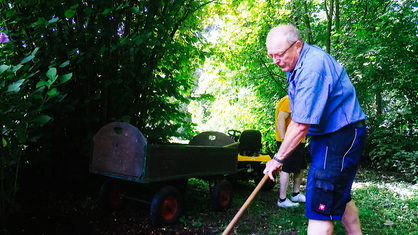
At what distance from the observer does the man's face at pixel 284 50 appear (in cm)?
179

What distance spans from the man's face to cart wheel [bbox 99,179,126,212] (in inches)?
98.7

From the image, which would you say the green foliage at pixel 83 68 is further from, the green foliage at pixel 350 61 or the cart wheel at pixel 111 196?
the green foliage at pixel 350 61

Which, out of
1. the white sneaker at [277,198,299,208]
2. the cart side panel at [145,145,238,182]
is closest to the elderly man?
the cart side panel at [145,145,238,182]

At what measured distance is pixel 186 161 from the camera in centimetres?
308

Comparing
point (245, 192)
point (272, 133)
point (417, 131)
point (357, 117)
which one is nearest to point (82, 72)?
point (357, 117)

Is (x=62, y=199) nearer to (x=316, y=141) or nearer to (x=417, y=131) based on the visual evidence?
(x=316, y=141)

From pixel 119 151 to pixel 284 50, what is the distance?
1.99 meters

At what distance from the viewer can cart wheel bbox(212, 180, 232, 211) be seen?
138 inches

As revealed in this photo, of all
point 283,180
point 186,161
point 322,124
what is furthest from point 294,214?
point 322,124

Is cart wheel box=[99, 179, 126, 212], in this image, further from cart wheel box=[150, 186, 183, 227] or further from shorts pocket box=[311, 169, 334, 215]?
shorts pocket box=[311, 169, 334, 215]

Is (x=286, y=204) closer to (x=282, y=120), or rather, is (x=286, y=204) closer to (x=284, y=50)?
(x=282, y=120)

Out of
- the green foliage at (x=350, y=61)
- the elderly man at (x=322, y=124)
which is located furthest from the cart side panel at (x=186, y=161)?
the elderly man at (x=322, y=124)

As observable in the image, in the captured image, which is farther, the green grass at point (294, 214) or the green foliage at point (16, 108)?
the green grass at point (294, 214)

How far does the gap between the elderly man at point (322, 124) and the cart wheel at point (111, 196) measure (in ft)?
7.15
